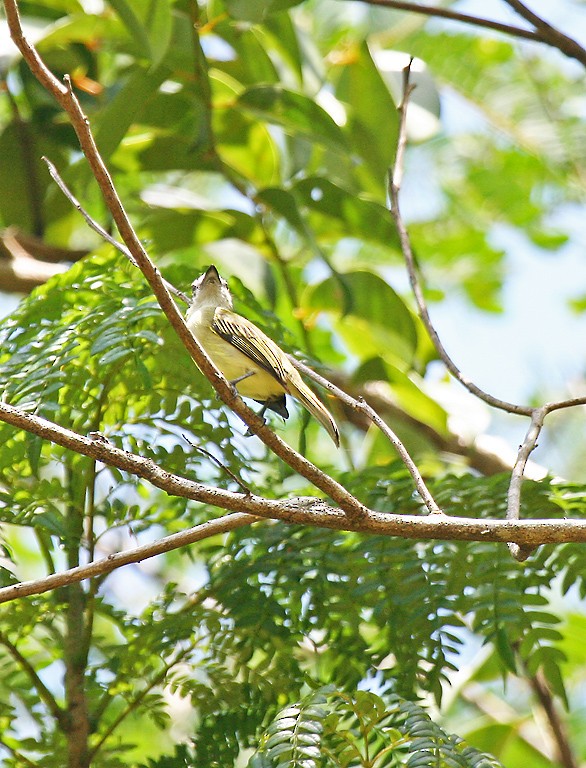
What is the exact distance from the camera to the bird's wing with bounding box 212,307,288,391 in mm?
2471

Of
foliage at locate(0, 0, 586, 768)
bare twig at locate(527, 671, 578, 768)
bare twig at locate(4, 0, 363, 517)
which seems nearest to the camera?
bare twig at locate(4, 0, 363, 517)

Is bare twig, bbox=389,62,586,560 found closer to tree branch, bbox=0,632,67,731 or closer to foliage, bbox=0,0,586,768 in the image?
foliage, bbox=0,0,586,768

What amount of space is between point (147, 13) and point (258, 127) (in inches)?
35.6

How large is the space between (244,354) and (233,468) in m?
0.33

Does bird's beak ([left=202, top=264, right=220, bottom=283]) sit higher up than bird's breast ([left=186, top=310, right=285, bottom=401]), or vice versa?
bird's beak ([left=202, top=264, right=220, bottom=283])

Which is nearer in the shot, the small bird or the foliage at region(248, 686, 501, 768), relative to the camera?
the foliage at region(248, 686, 501, 768)

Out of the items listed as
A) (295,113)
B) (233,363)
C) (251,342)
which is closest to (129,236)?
(251,342)

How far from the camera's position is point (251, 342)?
253 cm

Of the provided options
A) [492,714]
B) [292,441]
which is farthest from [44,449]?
[492,714]

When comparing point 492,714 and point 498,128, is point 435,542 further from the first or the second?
point 498,128

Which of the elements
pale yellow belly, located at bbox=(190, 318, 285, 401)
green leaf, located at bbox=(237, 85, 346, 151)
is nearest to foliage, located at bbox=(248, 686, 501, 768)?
pale yellow belly, located at bbox=(190, 318, 285, 401)

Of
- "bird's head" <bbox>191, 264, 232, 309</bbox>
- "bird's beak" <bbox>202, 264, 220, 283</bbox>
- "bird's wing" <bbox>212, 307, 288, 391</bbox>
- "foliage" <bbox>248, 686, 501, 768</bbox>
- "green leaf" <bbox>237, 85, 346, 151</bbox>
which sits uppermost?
"green leaf" <bbox>237, 85, 346, 151</bbox>

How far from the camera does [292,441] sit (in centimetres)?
416

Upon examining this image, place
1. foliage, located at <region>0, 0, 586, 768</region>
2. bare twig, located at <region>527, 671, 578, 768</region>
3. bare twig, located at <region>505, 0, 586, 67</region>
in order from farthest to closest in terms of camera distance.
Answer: bare twig, located at <region>527, 671, 578, 768</region> < bare twig, located at <region>505, 0, 586, 67</region> < foliage, located at <region>0, 0, 586, 768</region>
